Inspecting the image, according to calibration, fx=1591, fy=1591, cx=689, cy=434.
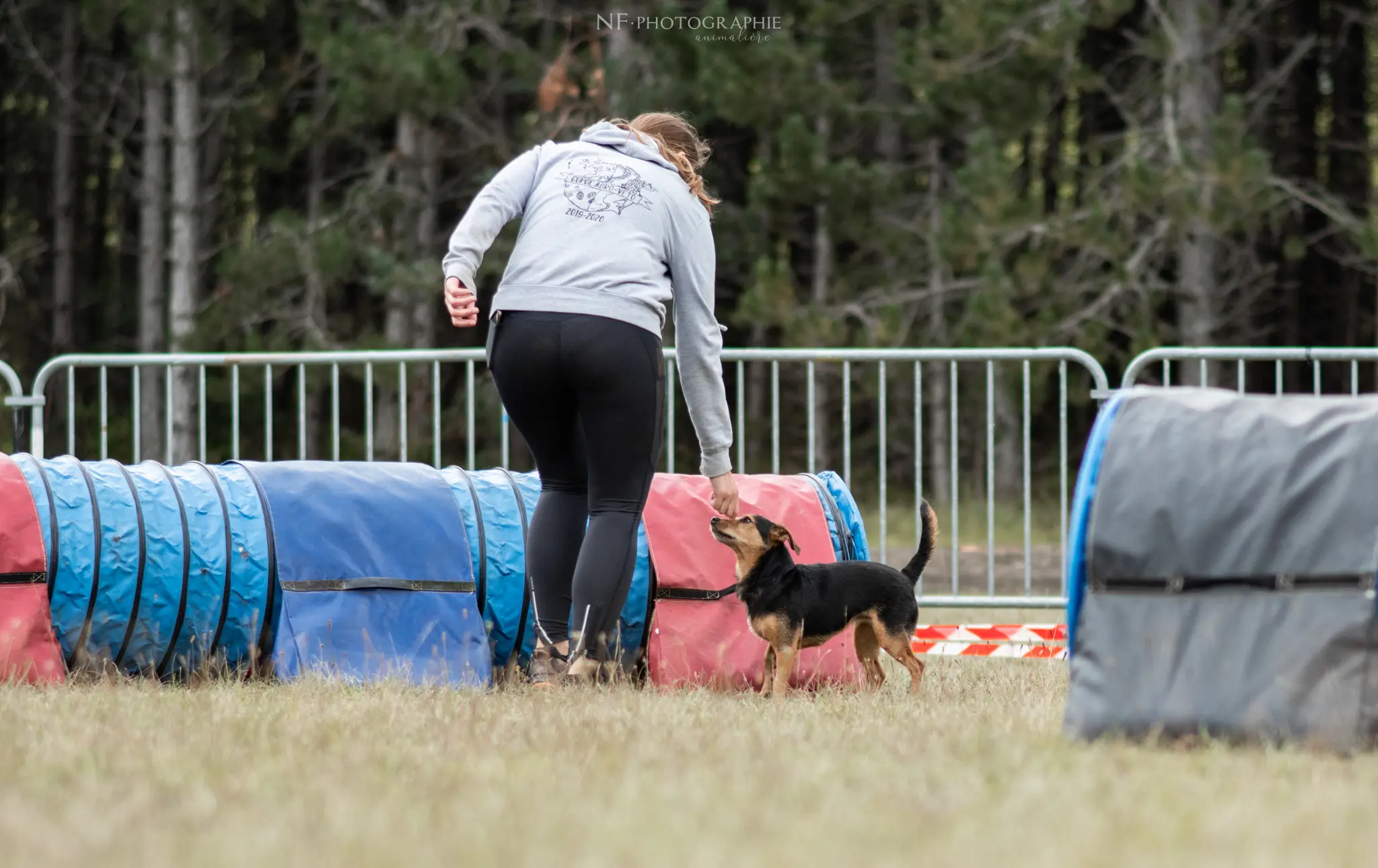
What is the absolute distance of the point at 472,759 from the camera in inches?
121

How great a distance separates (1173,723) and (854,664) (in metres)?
1.96

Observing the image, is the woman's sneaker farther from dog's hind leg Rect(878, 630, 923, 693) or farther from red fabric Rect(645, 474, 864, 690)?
dog's hind leg Rect(878, 630, 923, 693)

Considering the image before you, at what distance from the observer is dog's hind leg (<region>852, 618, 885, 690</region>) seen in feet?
17.0

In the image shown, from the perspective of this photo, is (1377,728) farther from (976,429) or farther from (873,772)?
(976,429)

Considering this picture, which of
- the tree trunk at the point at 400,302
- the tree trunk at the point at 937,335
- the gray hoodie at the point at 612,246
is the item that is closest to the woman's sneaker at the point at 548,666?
the gray hoodie at the point at 612,246

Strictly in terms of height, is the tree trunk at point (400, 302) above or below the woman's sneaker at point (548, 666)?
above

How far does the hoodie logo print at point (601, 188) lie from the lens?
4320 millimetres

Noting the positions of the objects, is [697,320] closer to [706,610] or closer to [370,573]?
[706,610]

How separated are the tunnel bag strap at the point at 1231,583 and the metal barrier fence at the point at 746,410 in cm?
371

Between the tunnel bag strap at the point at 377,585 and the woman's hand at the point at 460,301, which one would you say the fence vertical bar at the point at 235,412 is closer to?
the tunnel bag strap at the point at 377,585

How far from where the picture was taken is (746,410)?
19469mm

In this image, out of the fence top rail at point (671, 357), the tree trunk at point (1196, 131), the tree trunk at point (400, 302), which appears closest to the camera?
the fence top rail at point (671, 357)

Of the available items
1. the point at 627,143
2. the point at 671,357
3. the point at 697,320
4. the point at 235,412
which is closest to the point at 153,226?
the point at 235,412

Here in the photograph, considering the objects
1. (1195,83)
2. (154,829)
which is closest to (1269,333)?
(1195,83)
